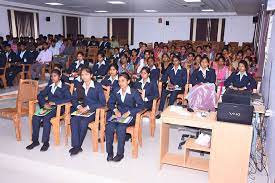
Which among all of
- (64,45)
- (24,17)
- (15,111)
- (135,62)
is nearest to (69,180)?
(15,111)

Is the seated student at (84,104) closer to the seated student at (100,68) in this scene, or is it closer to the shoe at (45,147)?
the shoe at (45,147)

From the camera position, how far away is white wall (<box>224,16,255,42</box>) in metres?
13.8

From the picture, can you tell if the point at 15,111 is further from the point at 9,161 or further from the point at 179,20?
the point at 179,20

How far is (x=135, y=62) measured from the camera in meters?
7.01

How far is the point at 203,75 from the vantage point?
5234mm

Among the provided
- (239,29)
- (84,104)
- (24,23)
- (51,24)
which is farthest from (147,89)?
(239,29)

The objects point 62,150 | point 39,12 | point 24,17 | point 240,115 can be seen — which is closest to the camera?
point 240,115

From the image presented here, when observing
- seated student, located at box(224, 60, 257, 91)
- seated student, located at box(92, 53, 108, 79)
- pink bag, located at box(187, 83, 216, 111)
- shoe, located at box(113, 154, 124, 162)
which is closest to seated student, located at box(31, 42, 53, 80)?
seated student, located at box(92, 53, 108, 79)

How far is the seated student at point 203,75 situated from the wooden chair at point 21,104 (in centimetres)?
283

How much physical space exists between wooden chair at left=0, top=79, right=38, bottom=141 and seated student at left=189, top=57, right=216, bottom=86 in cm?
283

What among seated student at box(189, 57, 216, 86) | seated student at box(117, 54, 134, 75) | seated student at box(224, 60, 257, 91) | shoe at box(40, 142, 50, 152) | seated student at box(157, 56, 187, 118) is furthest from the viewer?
seated student at box(117, 54, 134, 75)

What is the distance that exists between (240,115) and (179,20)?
12894 mm

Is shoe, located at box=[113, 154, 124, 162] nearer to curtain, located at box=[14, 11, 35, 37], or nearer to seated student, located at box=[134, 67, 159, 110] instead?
seated student, located at box=[134, 67, 159, 110]

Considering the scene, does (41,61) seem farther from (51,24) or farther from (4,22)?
(51,24)
